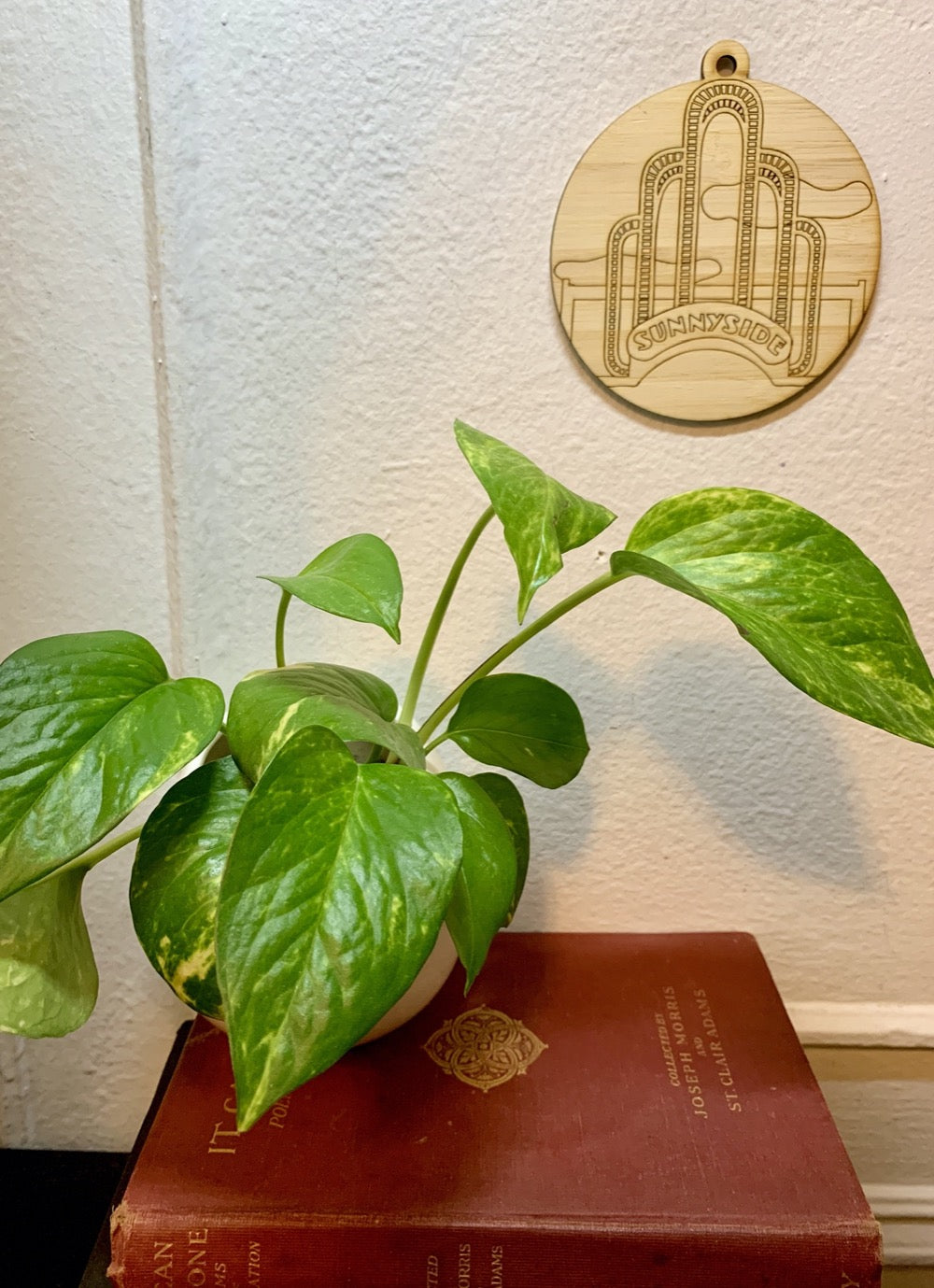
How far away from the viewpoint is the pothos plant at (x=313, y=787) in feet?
1.05

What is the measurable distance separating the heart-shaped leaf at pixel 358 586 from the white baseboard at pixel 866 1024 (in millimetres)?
563

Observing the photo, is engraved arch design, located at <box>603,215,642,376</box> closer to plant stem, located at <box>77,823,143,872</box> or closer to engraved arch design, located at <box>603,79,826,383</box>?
engraved arch design, located at <box>603,79,826,383</box>

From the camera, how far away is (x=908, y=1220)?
2.60 feet

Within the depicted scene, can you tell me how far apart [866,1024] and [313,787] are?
64 cm

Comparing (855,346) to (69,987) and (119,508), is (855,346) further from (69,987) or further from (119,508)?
(69,987)

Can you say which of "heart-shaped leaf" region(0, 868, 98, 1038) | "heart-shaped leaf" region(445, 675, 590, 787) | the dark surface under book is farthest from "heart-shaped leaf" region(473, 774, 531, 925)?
the dark surface under book

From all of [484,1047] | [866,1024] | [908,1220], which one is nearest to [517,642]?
[484,1047]

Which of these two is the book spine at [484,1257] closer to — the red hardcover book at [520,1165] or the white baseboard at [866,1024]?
the red hardcover book at [520,1165]

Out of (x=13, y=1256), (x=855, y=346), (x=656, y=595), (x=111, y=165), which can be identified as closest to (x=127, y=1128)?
(x=13, y=1256)

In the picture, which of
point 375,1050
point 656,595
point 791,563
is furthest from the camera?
point 656,595

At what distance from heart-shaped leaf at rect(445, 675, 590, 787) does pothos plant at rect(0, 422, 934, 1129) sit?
60mm

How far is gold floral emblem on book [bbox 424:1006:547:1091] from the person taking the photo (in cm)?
58

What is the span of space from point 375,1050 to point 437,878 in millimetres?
315

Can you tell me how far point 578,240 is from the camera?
0.64 meters
